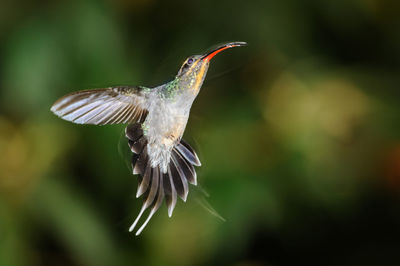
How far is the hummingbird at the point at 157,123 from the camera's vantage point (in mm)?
219

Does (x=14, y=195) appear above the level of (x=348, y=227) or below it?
above

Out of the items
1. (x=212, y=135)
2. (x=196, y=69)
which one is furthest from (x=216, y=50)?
(x=212, y=135)

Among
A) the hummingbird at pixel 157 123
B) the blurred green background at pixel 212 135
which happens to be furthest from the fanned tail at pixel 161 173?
the blurred green background at pixel 212 135

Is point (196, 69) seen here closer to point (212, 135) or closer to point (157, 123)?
point (157, 123)

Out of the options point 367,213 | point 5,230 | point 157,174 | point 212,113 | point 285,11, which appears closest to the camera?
point 157,174

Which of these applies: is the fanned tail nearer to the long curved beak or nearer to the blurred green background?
the long curved beak

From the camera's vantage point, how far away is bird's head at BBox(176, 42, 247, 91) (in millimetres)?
206

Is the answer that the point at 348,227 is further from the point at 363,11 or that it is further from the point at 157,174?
the point at 157,174

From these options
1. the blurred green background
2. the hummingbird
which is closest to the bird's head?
the hummingbird

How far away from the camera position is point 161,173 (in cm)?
25

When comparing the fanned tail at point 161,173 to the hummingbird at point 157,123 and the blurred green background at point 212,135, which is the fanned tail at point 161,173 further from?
the blurred green background at point 212,135

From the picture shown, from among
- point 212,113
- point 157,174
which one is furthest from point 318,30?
point 157,174

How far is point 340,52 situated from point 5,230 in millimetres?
918

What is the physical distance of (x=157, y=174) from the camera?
0.25 m
